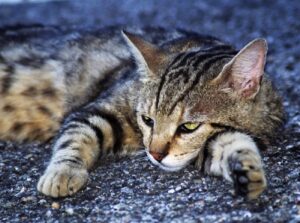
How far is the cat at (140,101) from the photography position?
309 cm

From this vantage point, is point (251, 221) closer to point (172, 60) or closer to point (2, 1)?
point (172, 60)

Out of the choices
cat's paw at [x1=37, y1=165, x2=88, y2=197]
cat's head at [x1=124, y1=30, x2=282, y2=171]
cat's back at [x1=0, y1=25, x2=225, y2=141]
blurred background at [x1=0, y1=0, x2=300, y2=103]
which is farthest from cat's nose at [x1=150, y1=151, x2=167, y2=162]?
blurred background at [x1=0, y1=0, x2=300, y2=103]

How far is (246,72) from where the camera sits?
312 centimetres

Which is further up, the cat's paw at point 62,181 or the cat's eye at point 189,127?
the cat's eye at point 189,127

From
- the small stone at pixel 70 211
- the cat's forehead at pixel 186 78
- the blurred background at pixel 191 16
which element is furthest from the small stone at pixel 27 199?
the blurred background at pixel 191 16

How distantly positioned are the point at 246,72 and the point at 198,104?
0.29m

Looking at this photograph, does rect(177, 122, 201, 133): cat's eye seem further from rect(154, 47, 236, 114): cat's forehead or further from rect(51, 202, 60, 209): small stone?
rect(51, 202, 60, 209): small stone

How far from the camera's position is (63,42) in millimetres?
4445

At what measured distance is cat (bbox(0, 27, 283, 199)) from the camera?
3.09 metres

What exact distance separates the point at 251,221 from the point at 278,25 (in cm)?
434

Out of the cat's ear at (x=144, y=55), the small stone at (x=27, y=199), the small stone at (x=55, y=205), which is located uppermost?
the cat's ear at (x=144, y=55)

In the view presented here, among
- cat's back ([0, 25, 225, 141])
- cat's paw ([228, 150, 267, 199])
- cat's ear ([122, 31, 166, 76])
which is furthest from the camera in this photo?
cat's back ([0, 25, 225, 141])

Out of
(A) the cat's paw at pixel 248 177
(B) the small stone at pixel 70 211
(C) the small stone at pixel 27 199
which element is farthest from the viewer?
(C) the small stone at pixel 27 199

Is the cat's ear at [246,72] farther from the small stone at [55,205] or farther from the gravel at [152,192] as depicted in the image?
the small stone at [55,205]
